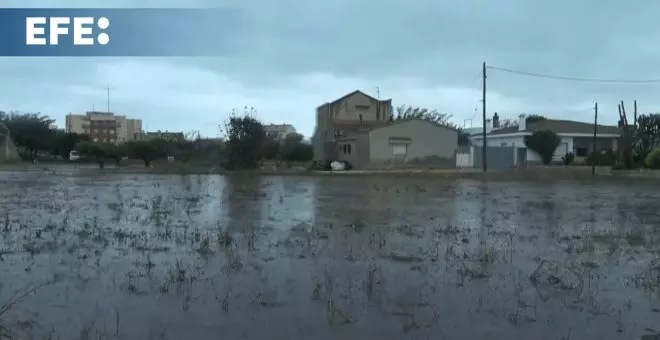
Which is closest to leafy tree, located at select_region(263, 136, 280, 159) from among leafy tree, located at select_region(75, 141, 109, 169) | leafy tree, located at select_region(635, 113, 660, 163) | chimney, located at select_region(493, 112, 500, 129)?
leafy tree, located at select_region(75, 141, 109, 169)

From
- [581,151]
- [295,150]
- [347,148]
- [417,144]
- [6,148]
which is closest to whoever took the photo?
[417,144]

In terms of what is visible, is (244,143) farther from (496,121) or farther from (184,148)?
(496,121)

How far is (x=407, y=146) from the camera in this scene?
167 ft

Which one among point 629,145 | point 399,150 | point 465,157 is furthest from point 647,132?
point 399,150

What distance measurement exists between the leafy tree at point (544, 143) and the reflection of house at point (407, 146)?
1086 centimetres

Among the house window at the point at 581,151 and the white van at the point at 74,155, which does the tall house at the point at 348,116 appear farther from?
the white van at the point at 74,155

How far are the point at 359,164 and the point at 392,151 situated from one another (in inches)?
129

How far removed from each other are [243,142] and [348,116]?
20680mm

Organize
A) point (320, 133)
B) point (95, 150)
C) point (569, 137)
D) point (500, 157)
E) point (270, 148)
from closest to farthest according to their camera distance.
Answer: point (500, 157)
point (270, 148)
point (95, 150)
point (569, 137)
point (320, 133)

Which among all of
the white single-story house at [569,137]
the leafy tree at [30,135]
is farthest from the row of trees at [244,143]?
the leafy tree at [30,135]

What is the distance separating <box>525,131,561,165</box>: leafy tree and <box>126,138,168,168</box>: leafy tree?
36.8 m

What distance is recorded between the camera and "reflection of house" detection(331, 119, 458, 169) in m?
49.9

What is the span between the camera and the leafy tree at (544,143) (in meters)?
57.9

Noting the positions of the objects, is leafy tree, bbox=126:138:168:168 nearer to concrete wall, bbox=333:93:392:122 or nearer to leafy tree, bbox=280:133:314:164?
leafy tree, bbox=280:133:314:164
